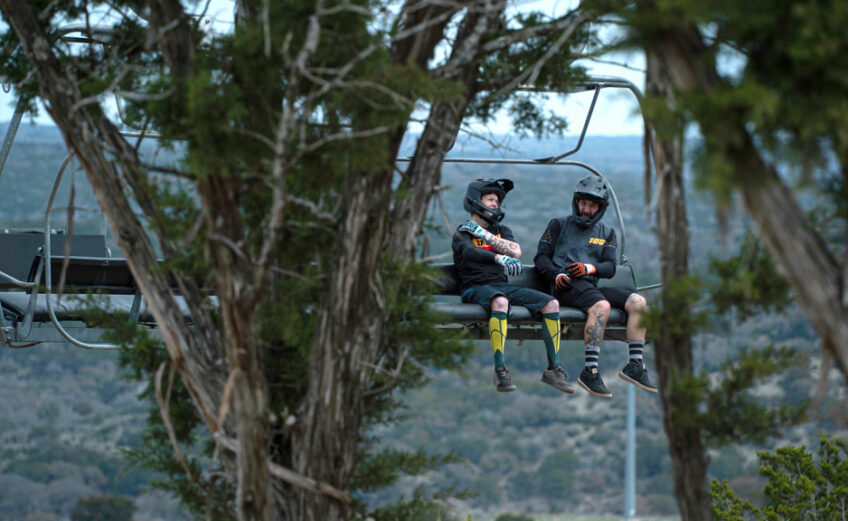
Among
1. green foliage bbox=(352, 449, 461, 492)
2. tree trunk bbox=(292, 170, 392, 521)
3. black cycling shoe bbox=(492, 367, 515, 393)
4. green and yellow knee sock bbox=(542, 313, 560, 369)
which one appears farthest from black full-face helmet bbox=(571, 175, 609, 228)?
tree trunk bbox=(292, 170, 392, 521)

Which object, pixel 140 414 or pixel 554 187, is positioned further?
pixel 554 187

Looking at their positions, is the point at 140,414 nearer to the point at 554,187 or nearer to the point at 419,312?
the point at 554,187

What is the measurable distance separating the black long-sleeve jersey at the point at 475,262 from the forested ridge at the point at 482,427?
146ft

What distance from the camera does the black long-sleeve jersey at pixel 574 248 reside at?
597 centimetres

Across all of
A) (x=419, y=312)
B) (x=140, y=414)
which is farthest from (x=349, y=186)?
(x=140, y=414)

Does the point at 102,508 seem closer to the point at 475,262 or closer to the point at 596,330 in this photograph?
the point at 475,262

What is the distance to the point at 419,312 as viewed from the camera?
3.59 m

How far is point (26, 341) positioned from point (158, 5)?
3.12 m

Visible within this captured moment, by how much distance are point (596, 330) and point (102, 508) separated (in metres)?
46.7

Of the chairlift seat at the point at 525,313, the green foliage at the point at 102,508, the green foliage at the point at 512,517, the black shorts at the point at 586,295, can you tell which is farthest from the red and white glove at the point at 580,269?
the green foliage at the point at 512,517

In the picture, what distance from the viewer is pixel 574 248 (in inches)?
237

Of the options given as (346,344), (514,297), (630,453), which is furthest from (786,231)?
(630,453)

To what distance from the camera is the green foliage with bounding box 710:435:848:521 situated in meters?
5.82

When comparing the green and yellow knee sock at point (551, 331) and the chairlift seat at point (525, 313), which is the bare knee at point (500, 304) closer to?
the chairlift seat at point (525, 313)
